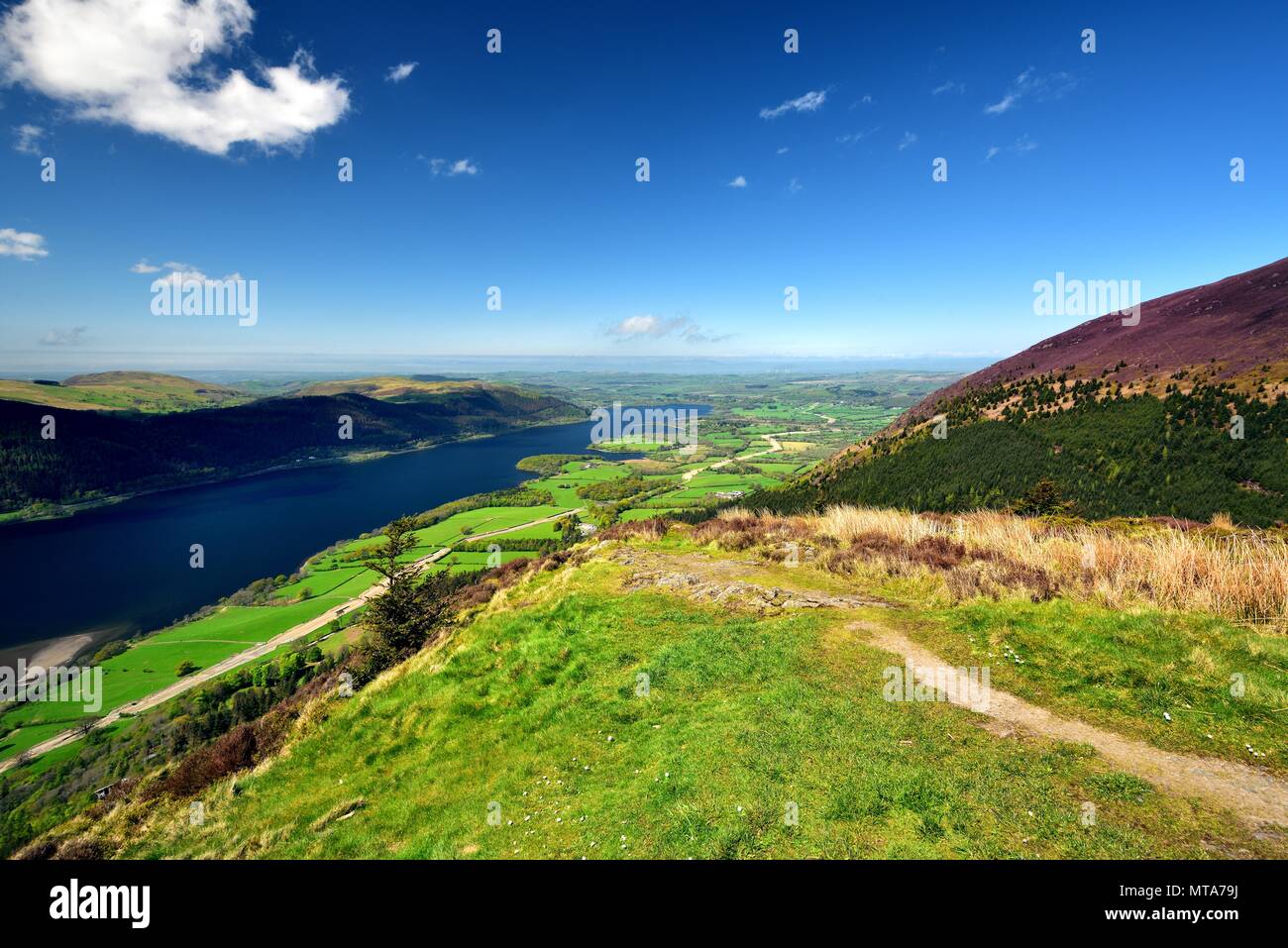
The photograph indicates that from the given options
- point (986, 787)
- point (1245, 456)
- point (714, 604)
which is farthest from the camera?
point (1245, 456)

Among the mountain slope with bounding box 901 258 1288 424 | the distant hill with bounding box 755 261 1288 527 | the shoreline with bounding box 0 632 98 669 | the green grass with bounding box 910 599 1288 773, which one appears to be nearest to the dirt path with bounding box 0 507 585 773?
the shoreline with bounding box 0 632 98 669

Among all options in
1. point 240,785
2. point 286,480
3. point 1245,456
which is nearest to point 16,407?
point 286,480

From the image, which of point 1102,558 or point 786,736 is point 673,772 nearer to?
point 786,736

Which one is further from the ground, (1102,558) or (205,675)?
(1102,558)

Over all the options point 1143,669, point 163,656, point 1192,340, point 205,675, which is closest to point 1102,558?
→ point 1143,669

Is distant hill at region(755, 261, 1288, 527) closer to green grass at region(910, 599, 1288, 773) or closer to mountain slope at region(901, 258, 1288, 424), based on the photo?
Answer: mountain slope at region(901, 258, 1288, 424)

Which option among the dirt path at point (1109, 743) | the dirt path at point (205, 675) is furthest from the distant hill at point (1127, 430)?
the dirt path at point (205, 675)
